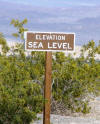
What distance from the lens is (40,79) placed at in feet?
38.8

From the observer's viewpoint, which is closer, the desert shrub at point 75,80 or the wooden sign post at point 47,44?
the wooden sign post at point 47,44

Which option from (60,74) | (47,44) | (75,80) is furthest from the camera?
(75,80)

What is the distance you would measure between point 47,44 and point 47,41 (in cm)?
6

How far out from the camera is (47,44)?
845 centimetres

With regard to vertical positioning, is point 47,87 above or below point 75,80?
below

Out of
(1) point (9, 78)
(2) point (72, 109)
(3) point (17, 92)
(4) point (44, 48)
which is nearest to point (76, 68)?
(2) point (72, 109)

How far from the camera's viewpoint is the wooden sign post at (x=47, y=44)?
27.7 feet

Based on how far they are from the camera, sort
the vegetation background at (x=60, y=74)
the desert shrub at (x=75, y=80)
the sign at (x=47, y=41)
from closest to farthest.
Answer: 1. the sign at (x=47, y=41)
2. the vegetation background at (x=60, y=74)
3. the desert shrub at (x=75, y=80)

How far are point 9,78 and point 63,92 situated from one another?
243 centimetres

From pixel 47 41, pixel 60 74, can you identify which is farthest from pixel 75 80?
pixel 47 41

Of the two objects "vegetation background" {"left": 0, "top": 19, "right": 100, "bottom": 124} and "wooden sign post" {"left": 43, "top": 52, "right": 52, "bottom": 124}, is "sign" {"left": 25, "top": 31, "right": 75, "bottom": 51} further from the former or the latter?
"vegetation background" {"left": 0, "top": 19, "right": 100, "bottom": 124}

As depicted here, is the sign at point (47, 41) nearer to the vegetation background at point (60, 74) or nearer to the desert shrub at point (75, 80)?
the vegetation background at point (60, 74)

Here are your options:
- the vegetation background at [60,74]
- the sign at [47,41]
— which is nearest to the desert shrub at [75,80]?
the vegetation background at [60,74]

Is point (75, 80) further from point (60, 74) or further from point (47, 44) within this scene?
point (47, 44)
